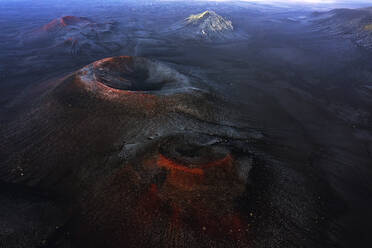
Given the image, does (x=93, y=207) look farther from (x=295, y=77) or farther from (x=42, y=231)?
(x=295, y=77)

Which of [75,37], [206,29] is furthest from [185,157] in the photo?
[75,37]

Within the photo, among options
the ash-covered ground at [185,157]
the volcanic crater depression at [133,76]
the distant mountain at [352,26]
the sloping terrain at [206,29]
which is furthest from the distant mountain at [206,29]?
the volcanic crater depression at [133,76]

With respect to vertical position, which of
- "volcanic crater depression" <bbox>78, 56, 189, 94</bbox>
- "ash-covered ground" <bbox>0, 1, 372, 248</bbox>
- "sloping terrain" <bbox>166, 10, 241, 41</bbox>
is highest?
"sloping terrain" <bbox>166, 10, 241, 41</bbox>

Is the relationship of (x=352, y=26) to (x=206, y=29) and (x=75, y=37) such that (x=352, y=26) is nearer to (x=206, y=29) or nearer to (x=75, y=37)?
(x=206, y=29)

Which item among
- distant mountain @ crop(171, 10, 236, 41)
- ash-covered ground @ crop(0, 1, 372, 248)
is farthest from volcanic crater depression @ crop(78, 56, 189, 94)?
distant mountain @ crop(171, 10, 236, 41)

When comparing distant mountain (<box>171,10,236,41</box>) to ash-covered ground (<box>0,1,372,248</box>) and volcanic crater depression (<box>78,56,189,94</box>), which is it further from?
volcanic crater depression (<box>78,56,189,94</box>)

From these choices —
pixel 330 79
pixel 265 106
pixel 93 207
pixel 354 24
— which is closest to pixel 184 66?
pixel 265 106
